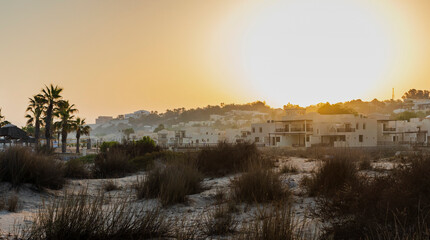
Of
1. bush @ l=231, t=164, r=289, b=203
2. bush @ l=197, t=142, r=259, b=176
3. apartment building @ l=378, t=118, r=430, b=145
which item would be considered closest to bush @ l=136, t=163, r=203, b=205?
bush @ l=231, t=164, r=289, b=203

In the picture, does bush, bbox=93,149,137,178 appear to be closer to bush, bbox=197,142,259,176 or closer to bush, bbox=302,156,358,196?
bush, bbox=197,142,259,176

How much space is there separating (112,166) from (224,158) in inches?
199

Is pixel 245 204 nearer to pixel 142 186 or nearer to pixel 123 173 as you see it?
pixel 142 186

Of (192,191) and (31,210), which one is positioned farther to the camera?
(192,191)

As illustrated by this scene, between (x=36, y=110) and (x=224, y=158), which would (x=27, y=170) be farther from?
(x=36, y=110)

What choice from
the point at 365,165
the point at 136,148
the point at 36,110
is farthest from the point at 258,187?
the point at 36,110

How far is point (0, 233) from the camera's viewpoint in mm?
5324

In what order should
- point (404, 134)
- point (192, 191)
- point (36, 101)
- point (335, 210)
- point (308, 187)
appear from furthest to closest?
point (404, 134) → point (36, 101) → point (192, 191) → point (308, 187) → point (335, 210)

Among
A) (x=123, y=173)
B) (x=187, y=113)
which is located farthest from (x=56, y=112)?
(x=187, y=113)

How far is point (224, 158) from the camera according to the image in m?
15.1

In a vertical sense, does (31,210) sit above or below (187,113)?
below

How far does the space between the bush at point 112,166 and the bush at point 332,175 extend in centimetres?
975

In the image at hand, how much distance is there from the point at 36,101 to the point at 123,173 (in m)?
26.5

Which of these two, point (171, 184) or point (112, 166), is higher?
point (171, 184)
